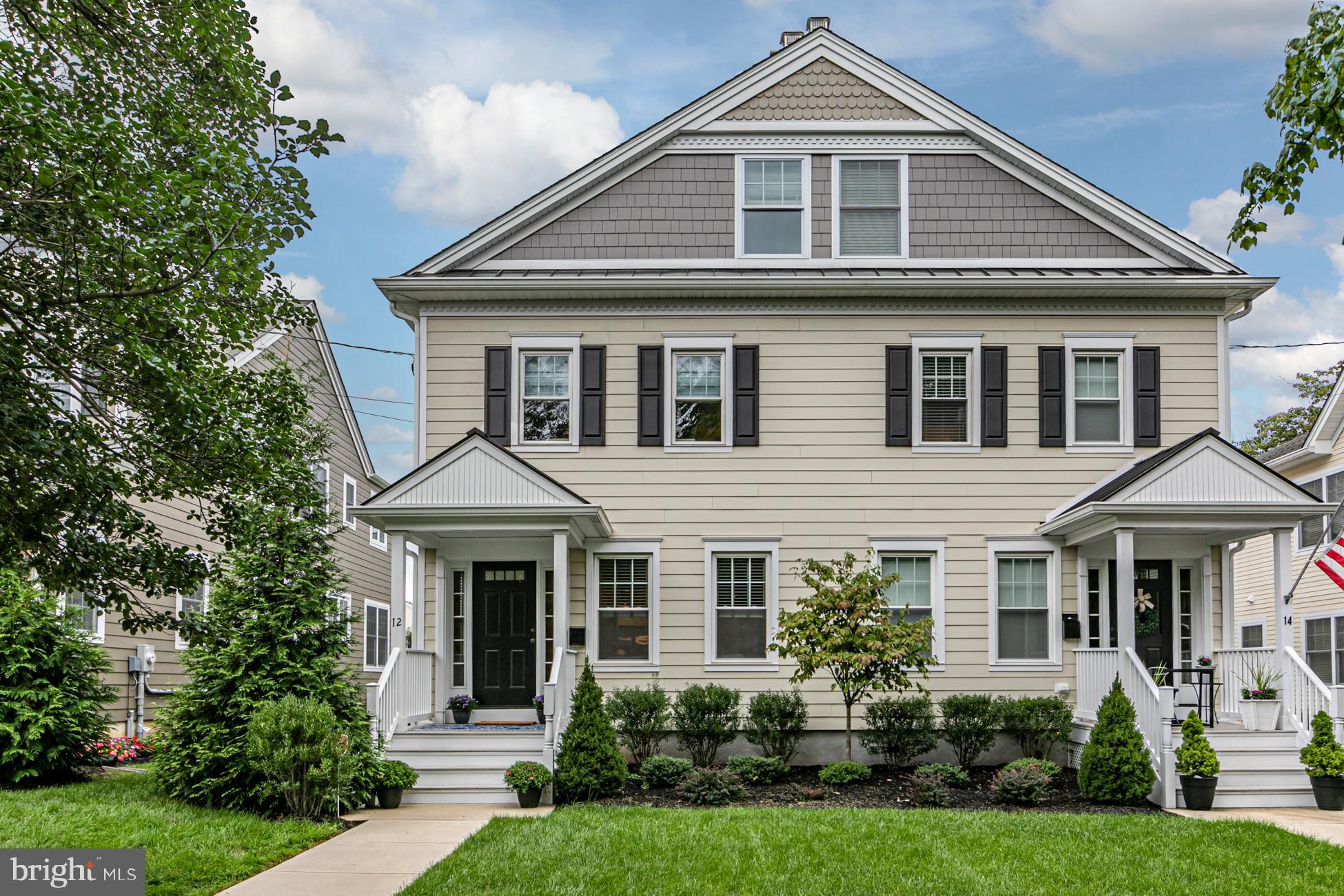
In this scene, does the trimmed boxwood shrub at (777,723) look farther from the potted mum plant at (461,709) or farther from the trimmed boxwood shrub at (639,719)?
the potted mum plant at (461,709)

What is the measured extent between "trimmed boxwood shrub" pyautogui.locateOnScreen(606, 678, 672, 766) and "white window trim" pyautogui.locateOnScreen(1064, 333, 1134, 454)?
6.15m

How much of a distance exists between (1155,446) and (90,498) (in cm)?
1283

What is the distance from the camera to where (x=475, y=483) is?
13539mm

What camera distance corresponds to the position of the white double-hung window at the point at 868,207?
620 inches

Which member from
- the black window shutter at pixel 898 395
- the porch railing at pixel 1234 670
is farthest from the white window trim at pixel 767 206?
the porch railing at pixel 1234 670

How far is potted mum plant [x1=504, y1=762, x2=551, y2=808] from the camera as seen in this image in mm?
11984

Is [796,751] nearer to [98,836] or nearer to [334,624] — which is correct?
[334,624]

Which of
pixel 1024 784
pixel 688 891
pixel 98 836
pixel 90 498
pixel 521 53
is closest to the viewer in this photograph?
pixel 90 498

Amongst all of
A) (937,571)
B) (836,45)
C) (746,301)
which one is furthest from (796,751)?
(836,45)

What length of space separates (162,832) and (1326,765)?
436 inches

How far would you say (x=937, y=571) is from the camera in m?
15.0

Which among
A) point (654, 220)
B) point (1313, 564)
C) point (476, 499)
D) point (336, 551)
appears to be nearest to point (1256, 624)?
point (1313, 564)

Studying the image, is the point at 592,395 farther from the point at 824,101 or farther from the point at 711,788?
the point at 711,788

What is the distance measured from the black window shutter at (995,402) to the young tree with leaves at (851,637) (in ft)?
8.81
